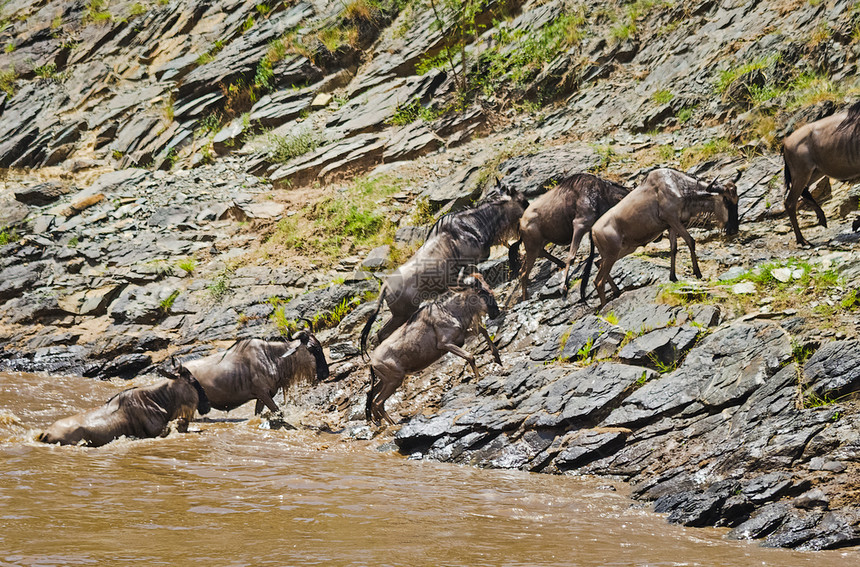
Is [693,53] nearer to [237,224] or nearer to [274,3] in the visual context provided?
[237,224]

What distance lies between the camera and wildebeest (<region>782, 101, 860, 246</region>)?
386 inches

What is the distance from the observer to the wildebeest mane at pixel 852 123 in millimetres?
9758

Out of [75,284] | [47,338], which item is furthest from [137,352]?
[75,284]

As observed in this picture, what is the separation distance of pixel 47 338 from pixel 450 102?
10705 millimetres

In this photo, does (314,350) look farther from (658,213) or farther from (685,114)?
(685,114)

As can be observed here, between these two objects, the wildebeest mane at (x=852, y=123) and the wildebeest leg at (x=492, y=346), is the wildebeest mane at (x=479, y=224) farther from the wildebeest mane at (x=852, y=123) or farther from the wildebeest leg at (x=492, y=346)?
the wildebeest mane at (x=852, y=123)

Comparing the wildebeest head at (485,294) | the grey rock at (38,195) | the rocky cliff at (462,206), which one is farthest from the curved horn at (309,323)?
the grey rock at (38,195)

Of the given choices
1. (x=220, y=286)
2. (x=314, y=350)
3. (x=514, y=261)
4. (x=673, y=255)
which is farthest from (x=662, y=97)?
(x=220, y=286)

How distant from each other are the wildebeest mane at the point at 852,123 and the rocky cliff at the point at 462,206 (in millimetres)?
1287

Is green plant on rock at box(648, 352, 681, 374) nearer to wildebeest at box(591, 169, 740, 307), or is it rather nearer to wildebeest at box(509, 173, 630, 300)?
wildebeest at box(591, 169, 740, 307)

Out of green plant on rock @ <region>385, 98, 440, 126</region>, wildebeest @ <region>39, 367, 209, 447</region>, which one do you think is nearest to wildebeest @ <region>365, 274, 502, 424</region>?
wildebeest @ <region>39, 367, 209, 447</region>

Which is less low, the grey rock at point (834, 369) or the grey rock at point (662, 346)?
the grey rock at point (834, 369)

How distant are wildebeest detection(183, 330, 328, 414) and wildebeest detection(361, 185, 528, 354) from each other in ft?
2.90

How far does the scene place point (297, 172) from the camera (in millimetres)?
19344
